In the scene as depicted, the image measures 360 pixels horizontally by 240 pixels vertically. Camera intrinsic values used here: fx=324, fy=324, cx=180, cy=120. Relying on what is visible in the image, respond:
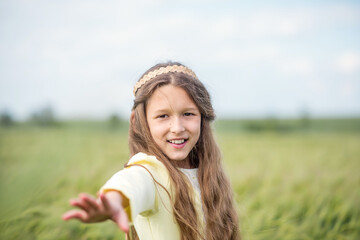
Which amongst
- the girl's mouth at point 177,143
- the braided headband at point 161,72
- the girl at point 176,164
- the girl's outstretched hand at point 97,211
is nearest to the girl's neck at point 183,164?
the girl at point 176,164

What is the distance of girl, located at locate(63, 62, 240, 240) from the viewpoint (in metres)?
1.30

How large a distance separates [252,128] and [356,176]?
203 inches

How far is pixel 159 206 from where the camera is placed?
1.29 metres

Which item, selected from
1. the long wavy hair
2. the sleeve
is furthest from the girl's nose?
the sleeve

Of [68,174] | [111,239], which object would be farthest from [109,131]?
[111,239]

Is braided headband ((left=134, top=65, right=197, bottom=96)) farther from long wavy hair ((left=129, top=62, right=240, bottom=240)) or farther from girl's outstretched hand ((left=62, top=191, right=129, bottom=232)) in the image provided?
girl's outstretched hand ((left=62, top=191, right=129, bottom=232))

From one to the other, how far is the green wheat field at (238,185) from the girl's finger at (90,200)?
1188 mm

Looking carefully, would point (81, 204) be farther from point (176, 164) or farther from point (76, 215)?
point (176, 164)

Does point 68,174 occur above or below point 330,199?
above

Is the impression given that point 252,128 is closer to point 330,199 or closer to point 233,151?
point 233,151

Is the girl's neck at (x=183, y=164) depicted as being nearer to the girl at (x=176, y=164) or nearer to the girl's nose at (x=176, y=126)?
the girl at (x=176, y=164)

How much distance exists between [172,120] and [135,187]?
0.46 m

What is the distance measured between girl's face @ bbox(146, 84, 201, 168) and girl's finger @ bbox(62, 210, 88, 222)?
0.70 m

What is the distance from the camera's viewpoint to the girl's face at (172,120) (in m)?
1.43
